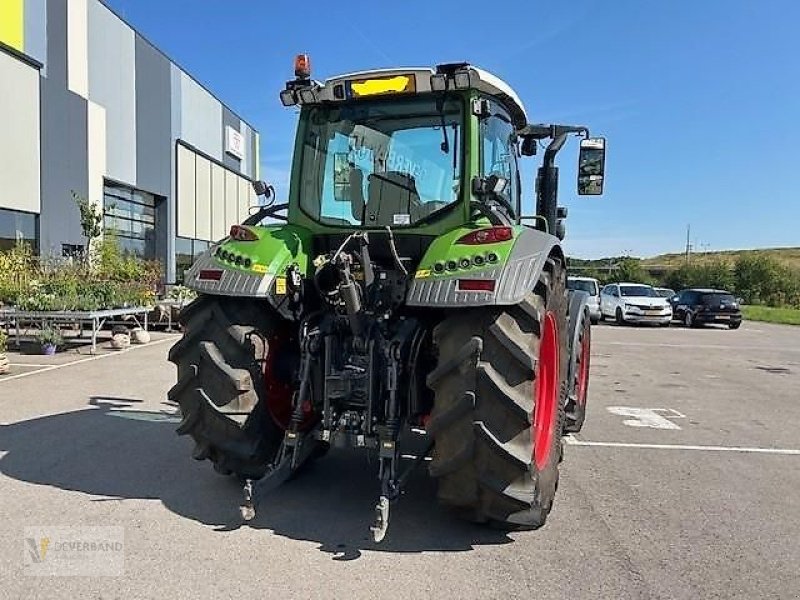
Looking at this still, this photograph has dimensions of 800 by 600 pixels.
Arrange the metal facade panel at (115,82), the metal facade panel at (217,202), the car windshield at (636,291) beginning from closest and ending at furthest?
the metal facade panel at (115,82), the car windshield at (636,291), the metal facade panel at (217,202)

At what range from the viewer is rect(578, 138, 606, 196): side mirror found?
19.6 feet

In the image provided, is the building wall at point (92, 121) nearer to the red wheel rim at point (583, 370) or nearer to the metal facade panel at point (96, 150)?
the metal facade panel at point (96, 150)

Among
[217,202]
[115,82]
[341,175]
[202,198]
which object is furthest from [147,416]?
[217,202]

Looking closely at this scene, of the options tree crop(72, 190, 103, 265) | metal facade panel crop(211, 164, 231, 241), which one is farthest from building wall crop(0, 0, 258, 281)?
metal facade panel crop(211, 164, 231, 241)

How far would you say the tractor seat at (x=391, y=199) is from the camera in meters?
4.44

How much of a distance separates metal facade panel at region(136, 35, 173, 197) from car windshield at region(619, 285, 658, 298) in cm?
1833

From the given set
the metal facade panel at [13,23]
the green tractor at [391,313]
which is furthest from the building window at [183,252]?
the green tractor at [391,313]

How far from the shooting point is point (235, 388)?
13.4ft

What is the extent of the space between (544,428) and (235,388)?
6.50 ft

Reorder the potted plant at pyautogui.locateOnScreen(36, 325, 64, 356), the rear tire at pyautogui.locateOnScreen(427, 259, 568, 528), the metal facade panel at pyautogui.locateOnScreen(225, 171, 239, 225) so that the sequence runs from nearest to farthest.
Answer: the rear tire at pyautogui.locateOnScreen(427, 259, 568, 528)
the potted plant at pyautogui.locateOnScreen(36, 325, 64, 356)
the metal facade panel at pyautogui.locateOnScreen(225, 171, 239, 225)

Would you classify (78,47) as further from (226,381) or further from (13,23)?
(226,381)

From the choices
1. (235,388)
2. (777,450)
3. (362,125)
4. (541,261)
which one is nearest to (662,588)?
(541,261)

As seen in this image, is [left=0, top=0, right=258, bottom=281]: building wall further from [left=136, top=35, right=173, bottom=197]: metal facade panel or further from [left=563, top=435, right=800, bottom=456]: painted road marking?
[left=563, top=435, right=800, bottom=456]: painted road marking

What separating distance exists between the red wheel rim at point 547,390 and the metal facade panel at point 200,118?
26875 millimetres
